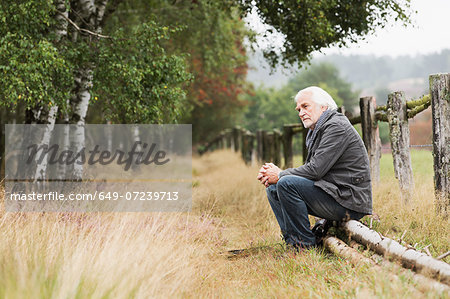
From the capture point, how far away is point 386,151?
7652mm

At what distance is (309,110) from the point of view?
5.10m

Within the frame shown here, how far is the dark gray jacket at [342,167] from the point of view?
476 cm

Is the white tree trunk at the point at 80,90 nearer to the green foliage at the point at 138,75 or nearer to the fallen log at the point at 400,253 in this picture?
the green foliage at the point at 138,75

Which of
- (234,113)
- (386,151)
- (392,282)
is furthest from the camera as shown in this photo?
(234,113)

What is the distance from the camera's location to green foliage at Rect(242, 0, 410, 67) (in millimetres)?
8727

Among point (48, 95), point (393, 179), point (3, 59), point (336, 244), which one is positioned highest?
point (3, 59)

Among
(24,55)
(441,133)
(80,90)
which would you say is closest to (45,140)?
(80,90)

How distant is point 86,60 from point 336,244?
5.30 meters

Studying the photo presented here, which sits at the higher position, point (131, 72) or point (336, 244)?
point (131, 72)

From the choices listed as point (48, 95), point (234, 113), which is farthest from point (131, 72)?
point (234, 113)

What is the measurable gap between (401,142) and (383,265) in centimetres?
305

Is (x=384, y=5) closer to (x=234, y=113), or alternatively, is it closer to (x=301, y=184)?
(x=301, y=184)

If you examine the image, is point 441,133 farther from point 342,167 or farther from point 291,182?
point 291,182

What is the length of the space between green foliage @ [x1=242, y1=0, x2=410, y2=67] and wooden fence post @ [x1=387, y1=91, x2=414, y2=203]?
2.66 meters
